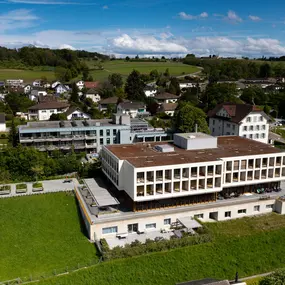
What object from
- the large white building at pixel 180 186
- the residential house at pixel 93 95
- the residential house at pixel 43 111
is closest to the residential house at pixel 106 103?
the residential house at pixel 93 95

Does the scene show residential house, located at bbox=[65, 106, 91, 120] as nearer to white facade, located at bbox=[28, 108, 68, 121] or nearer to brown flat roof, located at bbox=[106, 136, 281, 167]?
white facade, located at bbox=[28, 108, 68, 121]

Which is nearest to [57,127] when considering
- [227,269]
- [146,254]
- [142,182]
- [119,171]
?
[119,171]

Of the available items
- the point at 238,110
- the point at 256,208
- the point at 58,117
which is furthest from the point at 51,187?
the point at 238,110

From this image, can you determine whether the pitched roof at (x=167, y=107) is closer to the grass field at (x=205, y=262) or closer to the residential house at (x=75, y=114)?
the residential house at (x=75, y=114)

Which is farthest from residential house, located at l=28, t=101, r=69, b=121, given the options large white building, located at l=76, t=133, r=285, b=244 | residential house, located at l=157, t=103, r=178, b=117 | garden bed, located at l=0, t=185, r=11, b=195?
large white building, located at l=76, t=133, r=285, b=244

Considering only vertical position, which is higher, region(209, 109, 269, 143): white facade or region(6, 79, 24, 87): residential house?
region(6, 79, 24, 87): residential house
